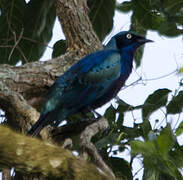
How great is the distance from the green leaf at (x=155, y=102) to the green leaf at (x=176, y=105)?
0.09 metres

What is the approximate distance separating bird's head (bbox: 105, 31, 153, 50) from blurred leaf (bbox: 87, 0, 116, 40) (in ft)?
0.78

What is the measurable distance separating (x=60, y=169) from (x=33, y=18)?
3835mm

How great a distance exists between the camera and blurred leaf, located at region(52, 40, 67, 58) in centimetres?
596

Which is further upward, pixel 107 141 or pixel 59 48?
pixel 59 48

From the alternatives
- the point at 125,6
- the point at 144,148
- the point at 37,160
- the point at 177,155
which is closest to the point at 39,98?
the point at 125,6

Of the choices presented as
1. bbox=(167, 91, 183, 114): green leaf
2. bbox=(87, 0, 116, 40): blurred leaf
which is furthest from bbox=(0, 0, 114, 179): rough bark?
bbox=(167, 91, 183, 114): green leaf

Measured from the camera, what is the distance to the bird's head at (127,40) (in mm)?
5621

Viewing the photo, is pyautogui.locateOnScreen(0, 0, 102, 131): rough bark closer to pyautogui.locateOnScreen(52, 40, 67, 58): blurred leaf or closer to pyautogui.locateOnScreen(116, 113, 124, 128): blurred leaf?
Result: pyautogui.locateOnScreen(52, 40, 67, 58): blurred leaf

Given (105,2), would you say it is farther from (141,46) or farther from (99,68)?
(99,68)

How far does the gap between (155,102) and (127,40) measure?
4.44ft

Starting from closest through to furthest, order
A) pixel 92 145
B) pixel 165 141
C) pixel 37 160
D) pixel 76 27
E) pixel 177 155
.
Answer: pixel 37 160 → pixel 165 141 → pixel 177 155 → pixel 92 145 → pixel 76 27

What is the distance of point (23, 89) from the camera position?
15.8ft

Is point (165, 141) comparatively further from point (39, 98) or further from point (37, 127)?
point (39, 98)

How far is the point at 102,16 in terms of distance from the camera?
19.5 feet
